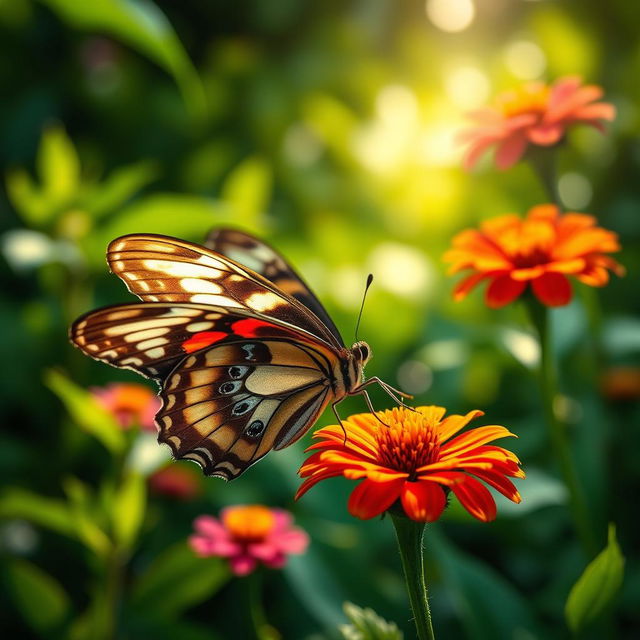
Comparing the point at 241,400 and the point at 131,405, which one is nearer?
the point at 241,400

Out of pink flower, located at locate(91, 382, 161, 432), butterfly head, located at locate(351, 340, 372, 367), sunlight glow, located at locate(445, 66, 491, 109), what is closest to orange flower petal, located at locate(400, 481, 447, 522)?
butterfly head, located at locate(351, 340, 372, 367)

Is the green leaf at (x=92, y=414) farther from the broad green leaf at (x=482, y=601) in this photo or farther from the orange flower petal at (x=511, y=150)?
the orange flower petal at (x=511, y=150)

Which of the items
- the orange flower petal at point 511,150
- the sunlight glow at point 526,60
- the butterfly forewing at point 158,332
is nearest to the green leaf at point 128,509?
the butterfly forewing at point 158,332

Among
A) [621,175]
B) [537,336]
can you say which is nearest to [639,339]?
[537,336]

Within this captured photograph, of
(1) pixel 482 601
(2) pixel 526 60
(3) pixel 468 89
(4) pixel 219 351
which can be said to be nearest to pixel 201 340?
(4) pixel 219 351

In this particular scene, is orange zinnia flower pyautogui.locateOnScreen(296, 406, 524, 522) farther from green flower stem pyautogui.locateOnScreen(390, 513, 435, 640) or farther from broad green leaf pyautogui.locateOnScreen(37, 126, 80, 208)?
broad green leaf pyautogui.locateOnScreen(37, 126, 80, 208)

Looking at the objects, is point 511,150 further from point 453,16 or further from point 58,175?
point 453,16
